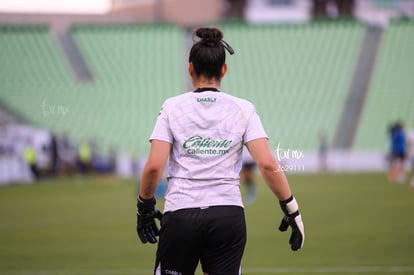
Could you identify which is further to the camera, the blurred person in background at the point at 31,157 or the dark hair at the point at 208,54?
the blurred person in background at the point at 31,157

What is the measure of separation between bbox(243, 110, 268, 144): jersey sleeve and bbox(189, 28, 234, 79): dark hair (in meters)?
0.37

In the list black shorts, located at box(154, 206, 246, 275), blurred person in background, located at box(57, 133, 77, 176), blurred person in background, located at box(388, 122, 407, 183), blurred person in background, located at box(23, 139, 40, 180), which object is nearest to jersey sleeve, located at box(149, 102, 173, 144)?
black shorts, located at box(154, 206, 246, 275)

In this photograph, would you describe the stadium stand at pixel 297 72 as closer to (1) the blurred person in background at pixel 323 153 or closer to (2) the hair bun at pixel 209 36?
(1) the blurred person in background at pixel 323 153

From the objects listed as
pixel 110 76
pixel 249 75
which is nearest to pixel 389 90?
pixel 249 75

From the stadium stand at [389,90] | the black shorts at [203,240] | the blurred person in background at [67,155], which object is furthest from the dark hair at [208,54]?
the stadium stand at [389,90]

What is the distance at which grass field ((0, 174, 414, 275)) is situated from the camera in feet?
35.7

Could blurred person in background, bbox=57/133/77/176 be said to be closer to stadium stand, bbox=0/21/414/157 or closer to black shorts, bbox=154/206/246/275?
stadium stand, bbox=0/21/414/157

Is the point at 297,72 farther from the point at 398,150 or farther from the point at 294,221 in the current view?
the point at 294,221

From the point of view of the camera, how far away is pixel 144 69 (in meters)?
42.8

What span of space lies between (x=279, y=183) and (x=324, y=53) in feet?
131

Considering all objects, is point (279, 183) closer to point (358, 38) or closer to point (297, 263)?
point (297, 263)

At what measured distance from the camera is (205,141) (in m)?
5.21

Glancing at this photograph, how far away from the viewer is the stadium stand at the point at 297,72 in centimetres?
3934

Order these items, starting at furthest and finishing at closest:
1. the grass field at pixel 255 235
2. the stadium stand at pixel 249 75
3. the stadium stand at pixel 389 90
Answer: the stadium stand at pixel 389 90 → the stadium stand at pixel 249 75 → the grass field at pixel 255 235
